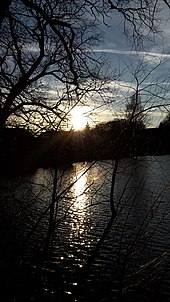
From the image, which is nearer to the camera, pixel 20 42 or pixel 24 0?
pixel 24 0

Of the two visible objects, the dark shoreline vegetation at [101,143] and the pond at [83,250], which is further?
the pond at [83,250]

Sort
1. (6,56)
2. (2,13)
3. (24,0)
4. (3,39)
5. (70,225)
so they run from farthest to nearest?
(70,225) < (6,56) < (3,39) < (24,0) < (2,13)

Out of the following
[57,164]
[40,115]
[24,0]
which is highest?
[24,0]

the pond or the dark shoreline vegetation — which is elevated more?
the dark shoreline vegetation

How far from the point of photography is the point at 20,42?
27.1ft

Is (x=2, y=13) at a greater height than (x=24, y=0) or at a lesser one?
lesser

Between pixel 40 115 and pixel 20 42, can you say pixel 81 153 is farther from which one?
pixel 20 42

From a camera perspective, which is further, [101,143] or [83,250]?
[83,250]

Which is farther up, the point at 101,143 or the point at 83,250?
the point at 101,143

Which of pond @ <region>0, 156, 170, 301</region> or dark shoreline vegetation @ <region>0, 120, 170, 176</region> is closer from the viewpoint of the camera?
dark shoreline vegetation @ <region>0, 120, 170, 176</region>

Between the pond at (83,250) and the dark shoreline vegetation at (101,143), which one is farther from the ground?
the dark shoreline vegetation at (101,143)

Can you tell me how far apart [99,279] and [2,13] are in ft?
21.9

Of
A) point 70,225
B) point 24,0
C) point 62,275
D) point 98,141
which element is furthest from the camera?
point 70,225

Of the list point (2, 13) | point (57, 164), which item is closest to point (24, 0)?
point (2, 13)
